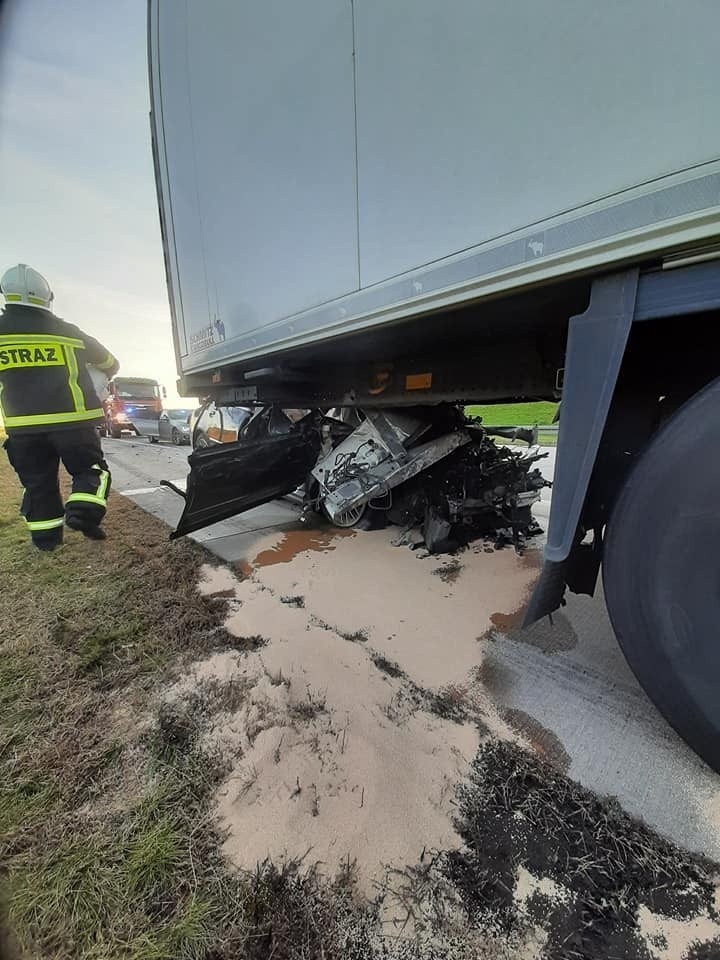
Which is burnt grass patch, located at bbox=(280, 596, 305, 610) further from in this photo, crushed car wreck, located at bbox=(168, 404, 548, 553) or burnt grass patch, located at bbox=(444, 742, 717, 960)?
burnt grass patch, located at bbox=(444, 742, 717, 960)

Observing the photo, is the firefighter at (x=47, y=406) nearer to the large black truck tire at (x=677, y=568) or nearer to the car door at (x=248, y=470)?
the car door at (x=248, y=470)

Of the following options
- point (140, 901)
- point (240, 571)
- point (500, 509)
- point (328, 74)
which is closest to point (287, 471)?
Answer: point (240, 571)

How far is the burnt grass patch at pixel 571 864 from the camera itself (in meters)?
0.96

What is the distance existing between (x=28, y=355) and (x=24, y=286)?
1.68ft

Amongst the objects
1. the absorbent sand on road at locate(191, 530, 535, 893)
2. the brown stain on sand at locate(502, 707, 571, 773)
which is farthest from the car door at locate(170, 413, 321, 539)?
the brown stain on sand at locate(502, 707, 571, 773)

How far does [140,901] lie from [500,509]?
3099 millimetres

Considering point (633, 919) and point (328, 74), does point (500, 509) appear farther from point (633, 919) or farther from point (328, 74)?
point (328, 74)

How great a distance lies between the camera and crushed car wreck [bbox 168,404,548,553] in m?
3.24

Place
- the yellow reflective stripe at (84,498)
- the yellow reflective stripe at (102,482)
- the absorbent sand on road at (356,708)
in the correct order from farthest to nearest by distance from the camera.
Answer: the yellow reflective stripe at (102,482)
the yellow reflective stripe at (84,498)
the absorbent sand on road at (356,708)

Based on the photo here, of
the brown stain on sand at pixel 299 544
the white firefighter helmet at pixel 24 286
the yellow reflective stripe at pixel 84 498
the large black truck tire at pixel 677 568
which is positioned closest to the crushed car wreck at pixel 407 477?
the brown stain on sand at pixel 299 544

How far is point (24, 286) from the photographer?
276cm

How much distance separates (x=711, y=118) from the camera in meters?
0.81

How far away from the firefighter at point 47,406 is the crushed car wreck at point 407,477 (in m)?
0.89

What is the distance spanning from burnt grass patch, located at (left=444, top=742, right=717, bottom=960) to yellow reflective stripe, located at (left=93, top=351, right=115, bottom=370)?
12.3ft
